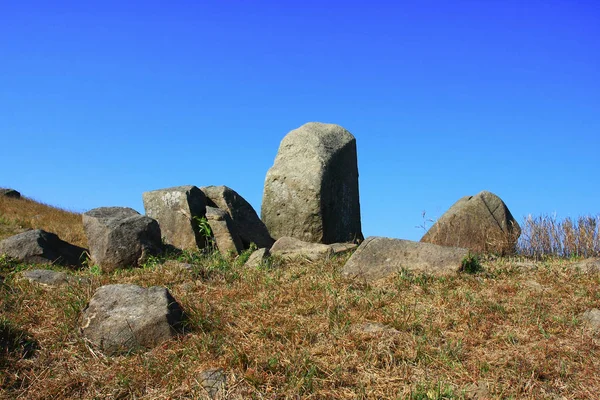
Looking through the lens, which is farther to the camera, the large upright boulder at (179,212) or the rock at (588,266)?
the large upright boulder at (179,212)

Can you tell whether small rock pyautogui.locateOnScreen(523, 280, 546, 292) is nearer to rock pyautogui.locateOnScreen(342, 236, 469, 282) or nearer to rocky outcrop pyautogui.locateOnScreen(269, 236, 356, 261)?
rock pyautogui.locateOnScreen(342, 236, 469, 282)

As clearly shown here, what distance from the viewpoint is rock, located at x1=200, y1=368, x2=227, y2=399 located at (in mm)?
5117

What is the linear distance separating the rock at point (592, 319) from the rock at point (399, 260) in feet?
→ 5.72

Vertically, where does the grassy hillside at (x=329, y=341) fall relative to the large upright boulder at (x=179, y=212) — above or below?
below

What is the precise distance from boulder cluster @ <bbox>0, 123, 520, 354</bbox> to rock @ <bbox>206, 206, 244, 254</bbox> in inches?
0.8

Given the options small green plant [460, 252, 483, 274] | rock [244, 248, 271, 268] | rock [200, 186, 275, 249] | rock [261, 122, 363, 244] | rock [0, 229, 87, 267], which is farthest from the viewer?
rock [261, 122, 363, 244]

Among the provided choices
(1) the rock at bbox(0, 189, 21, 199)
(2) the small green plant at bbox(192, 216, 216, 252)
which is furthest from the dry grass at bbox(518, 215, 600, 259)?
(1) the rock at bbox(0, 189, 21, 199)

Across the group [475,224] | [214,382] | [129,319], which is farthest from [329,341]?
[475,224]

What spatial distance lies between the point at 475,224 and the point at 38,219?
1246 centimetres

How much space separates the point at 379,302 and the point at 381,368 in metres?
1.60

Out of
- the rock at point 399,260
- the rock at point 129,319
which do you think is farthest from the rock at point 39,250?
the rock at point 399,260

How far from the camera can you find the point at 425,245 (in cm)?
857

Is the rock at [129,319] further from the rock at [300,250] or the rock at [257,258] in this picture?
the rock at [300,250]

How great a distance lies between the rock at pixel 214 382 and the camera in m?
5.12
